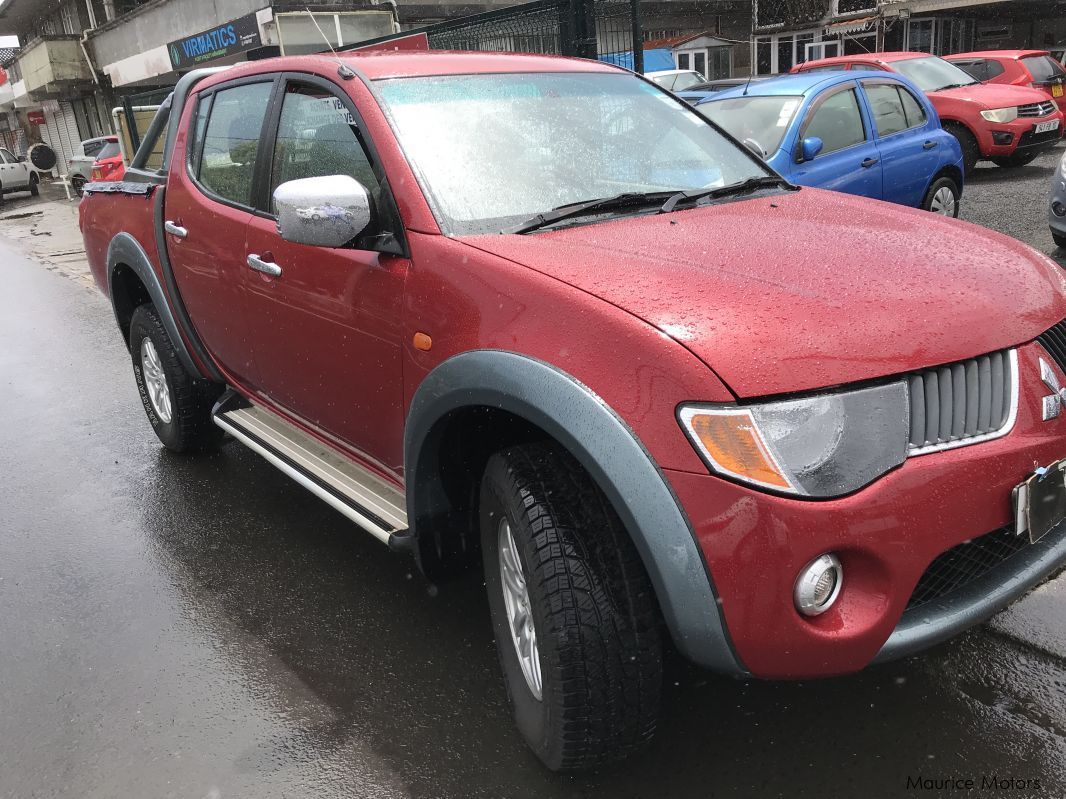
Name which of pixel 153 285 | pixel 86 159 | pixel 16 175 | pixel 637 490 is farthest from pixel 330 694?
pixel 16 175

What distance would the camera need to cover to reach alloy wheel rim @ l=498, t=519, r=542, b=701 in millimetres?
2322

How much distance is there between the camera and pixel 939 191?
8.09 meters

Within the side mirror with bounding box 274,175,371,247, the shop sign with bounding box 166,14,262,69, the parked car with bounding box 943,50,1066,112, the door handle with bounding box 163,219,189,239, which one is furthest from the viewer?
the shop sign with bounding box 166,14,262,69

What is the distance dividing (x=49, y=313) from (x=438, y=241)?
8286 mm

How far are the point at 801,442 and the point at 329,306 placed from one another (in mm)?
1601

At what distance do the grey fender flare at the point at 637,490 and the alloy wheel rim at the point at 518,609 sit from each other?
37 cm

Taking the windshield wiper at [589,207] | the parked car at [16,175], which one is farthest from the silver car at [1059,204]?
the parked car at [16,175]

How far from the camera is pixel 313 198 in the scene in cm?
251

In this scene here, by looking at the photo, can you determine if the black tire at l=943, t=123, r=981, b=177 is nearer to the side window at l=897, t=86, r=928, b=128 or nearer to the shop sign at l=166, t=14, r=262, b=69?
the side window at l=897, t=86, r=928, b=128

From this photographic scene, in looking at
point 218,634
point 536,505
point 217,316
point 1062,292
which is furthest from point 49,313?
point 1062,292

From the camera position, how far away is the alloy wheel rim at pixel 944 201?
8094 millimetres

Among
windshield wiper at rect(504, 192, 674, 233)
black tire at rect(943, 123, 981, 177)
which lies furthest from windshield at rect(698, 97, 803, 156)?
black tire at rect(943, 123, 981, 177)

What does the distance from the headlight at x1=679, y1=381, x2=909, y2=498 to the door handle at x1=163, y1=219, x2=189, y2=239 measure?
2.77m

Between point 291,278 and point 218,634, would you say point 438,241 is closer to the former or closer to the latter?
point 291,278
